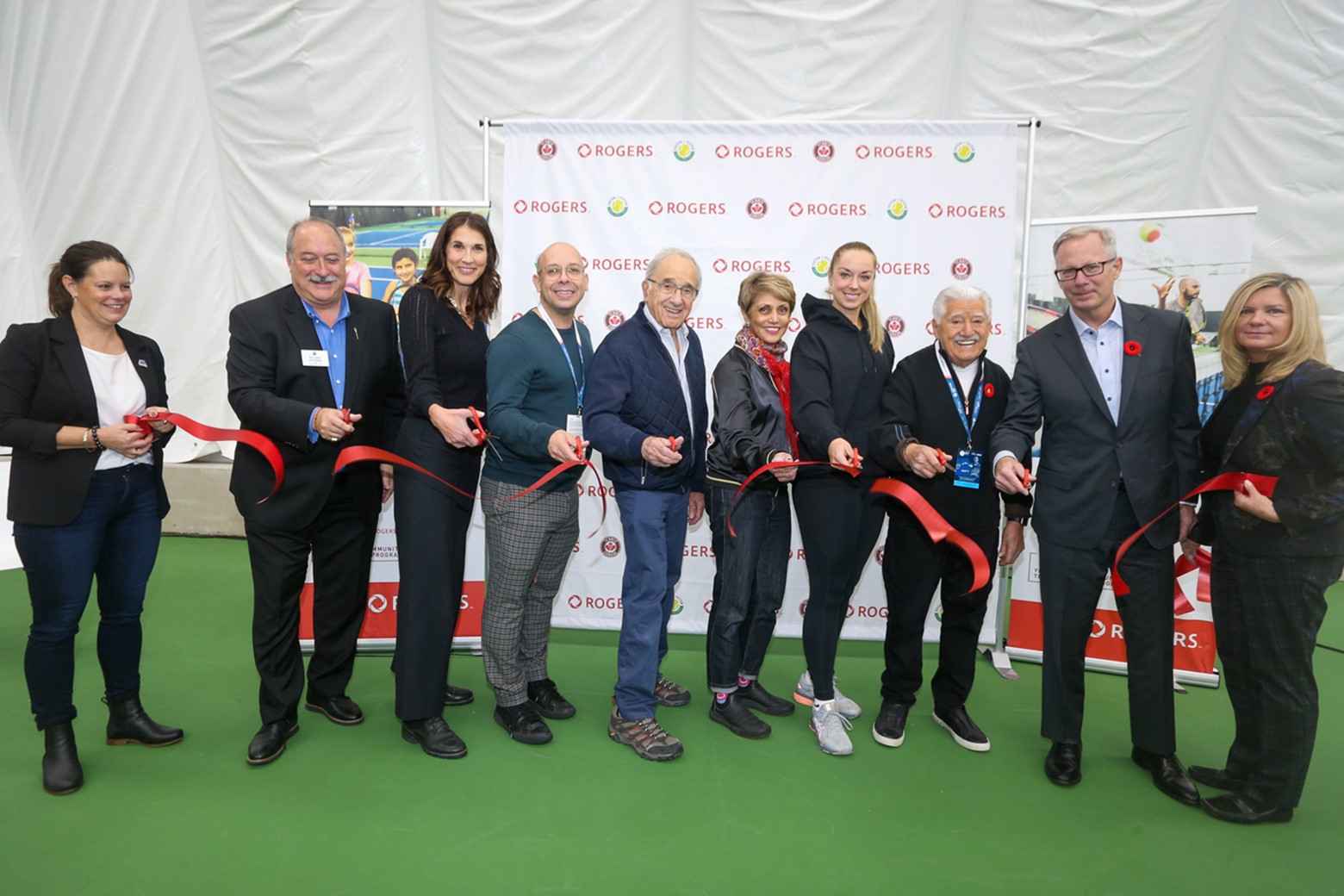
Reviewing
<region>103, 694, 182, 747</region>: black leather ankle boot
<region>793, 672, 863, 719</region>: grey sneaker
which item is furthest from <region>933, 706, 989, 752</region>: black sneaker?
<region>103, 694, 182, 747</region>: black leather ankle boot

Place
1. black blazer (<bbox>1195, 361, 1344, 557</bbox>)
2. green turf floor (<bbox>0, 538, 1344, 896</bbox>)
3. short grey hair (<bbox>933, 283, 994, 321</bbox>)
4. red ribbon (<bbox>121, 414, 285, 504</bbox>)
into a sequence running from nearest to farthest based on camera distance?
green turf floor (<bbox>0, 538, 1344, 896</bbox>) < black blazer (<bbox>1195, 361, 1344, 557</bbox>) < red ribbon (<bbox>121, 414, 285, 504</bbox>) < short grey hair (<bbox>933, 283, 994, 321</bbox>)

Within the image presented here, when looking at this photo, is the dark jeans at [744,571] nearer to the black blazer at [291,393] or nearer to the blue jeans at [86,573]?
the black blazer at [291,393]

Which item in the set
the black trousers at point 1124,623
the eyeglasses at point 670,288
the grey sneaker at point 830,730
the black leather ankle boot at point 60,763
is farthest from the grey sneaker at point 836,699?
the black leather ankle boot at point 60,763

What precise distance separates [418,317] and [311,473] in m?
0.67

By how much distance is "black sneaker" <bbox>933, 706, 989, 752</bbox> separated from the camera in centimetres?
292

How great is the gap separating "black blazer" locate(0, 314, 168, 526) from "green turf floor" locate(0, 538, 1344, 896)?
0.97 m

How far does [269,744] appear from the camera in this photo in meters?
2.70

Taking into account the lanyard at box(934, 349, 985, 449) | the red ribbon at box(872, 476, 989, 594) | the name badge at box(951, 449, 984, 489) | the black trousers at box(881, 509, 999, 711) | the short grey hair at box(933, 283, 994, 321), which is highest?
the short grey hair at box(933, 283, 994, 321)

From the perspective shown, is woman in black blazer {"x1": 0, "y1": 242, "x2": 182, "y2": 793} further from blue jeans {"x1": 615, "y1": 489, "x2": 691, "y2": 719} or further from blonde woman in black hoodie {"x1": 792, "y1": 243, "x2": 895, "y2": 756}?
blonde woman in black hoodie {"x1": 792, "y1": 243, "x2": 895, "y2": 756}

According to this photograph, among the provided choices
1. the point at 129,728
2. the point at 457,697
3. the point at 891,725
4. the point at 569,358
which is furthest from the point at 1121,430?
the point at 129,728

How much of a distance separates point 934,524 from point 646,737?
133cm

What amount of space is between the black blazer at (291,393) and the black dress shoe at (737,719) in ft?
5.48

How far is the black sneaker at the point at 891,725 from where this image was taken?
9.64 ft

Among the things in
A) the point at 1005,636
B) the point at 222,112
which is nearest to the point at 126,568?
the point at 1005,636
